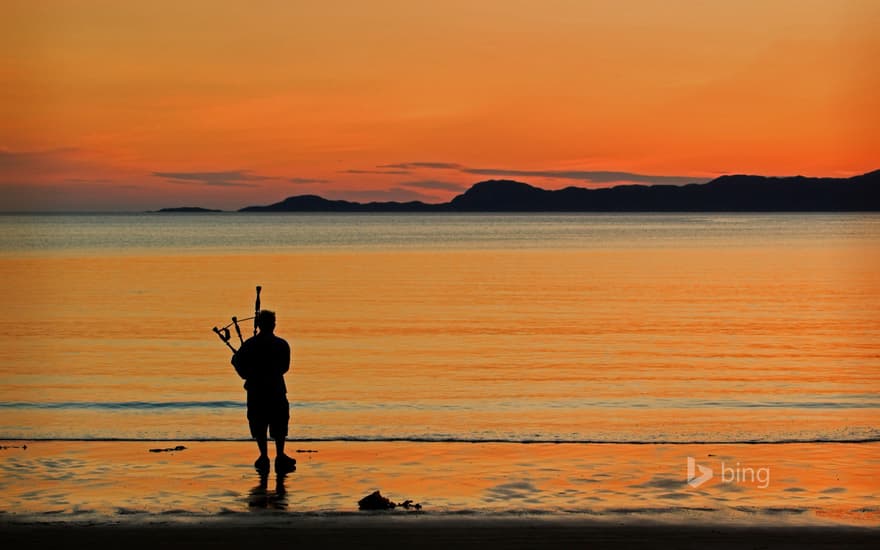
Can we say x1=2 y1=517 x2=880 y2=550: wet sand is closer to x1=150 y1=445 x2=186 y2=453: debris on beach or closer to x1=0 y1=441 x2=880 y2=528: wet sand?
x1=0 y1=441 x2=880 y2=528: wet sand

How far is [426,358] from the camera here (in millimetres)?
23859

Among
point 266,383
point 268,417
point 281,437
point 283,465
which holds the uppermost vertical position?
point 266,383

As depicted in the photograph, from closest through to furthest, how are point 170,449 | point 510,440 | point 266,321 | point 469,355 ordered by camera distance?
point 266,321, point 170,449, point 510,440, point 469,355

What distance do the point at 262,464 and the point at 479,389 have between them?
8371 mm

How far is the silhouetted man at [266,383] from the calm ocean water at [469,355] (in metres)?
2.94

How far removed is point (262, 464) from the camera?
1145 cm

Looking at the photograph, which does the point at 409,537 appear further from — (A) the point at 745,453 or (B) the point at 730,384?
(B) the point at 730,384

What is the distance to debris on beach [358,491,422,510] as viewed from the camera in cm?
957

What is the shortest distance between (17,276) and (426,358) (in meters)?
39.4

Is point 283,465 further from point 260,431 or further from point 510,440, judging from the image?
point 510,440

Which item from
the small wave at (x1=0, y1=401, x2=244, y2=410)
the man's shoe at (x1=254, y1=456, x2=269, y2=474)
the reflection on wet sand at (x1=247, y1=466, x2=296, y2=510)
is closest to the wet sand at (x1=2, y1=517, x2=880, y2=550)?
the reflection on wet sand at (x1=247, y1=466, x2=296, y2=510)

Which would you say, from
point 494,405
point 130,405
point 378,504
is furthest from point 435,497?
point 130,405

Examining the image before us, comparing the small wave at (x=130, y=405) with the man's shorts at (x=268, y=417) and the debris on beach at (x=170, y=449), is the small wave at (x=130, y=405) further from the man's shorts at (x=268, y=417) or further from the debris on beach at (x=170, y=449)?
the man's shorts at (x=268, y=417)

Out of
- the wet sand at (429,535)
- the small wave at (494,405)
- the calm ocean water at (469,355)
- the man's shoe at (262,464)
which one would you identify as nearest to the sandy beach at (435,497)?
the wet sand at (429,535)
